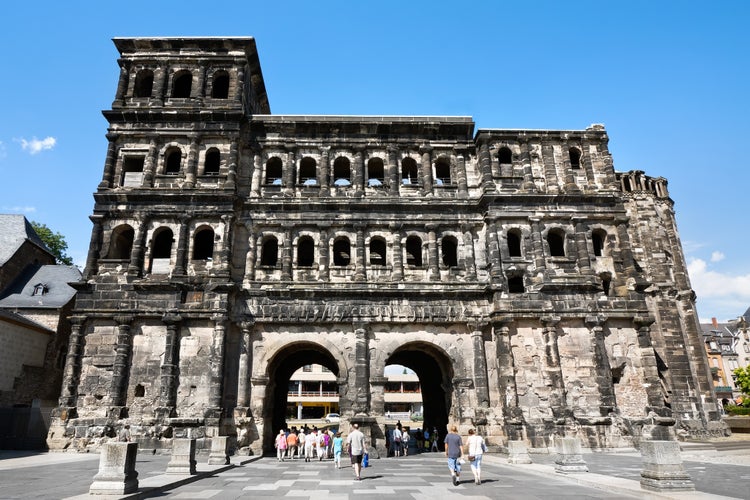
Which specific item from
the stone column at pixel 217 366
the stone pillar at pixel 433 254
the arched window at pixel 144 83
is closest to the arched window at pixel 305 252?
the stone column at pixel 217 366

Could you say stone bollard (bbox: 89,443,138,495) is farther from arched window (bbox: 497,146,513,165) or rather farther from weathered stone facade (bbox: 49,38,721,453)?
arched window (bbox: 497,146,513,165)

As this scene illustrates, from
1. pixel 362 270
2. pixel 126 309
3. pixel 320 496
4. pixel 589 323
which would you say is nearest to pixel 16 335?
pixel 126 309

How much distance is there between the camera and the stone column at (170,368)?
776 inches

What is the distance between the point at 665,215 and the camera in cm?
3042

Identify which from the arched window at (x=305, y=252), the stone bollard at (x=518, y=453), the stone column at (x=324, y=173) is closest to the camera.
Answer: the stone bollard at (x=518, y=453)

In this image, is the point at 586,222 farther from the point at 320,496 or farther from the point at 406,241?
the point at 320,496

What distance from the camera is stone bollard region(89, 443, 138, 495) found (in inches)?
382

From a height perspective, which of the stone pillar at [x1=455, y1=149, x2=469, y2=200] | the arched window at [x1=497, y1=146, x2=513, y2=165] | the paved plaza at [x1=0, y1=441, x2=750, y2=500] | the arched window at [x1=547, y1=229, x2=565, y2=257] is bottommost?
the paved plaza at [x1=0, y1=441, x2=750, y2=500]

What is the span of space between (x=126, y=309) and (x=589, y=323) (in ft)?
71.2

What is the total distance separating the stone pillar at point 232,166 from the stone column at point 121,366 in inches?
302

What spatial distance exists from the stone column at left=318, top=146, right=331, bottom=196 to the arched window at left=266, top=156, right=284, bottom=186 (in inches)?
85.0

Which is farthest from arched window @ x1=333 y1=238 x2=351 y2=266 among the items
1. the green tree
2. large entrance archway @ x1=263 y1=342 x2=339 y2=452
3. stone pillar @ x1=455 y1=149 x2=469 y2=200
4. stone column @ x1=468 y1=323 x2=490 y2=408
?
the green tree

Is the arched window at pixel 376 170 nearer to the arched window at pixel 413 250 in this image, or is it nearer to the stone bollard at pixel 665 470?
the arched window at pixel 413 250

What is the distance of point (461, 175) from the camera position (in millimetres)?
24797
